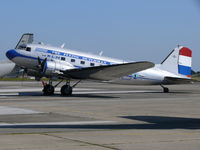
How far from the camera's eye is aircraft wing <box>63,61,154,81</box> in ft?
108

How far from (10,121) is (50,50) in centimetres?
1851

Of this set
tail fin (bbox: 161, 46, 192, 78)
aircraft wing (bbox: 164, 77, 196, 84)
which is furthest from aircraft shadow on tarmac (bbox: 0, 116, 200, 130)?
tail fin (bbox: 161, 46, 192, 78)

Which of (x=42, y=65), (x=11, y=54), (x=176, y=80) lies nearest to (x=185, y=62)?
(x=176, y=80)

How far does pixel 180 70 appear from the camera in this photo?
138 feet

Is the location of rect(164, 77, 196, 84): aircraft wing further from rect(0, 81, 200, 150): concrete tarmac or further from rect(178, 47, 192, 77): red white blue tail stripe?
rect(0, 81, 200, 150): concrete tarmac

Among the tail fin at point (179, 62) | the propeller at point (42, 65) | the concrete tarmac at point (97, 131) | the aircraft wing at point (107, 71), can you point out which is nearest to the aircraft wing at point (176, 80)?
the tail fin at point (179, 62)

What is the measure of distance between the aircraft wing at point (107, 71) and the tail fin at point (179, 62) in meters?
7.88

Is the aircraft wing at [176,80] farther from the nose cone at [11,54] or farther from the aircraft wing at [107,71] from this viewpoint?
the nose cone at [11,54]

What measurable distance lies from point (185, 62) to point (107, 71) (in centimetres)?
1132

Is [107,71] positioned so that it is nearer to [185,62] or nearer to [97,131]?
[185,62]

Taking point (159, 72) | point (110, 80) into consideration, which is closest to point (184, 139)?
point (110, 80)

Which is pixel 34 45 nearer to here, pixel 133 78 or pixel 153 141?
pixel 133 78

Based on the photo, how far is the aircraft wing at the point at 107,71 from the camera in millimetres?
33031

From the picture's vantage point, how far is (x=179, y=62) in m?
42.3
